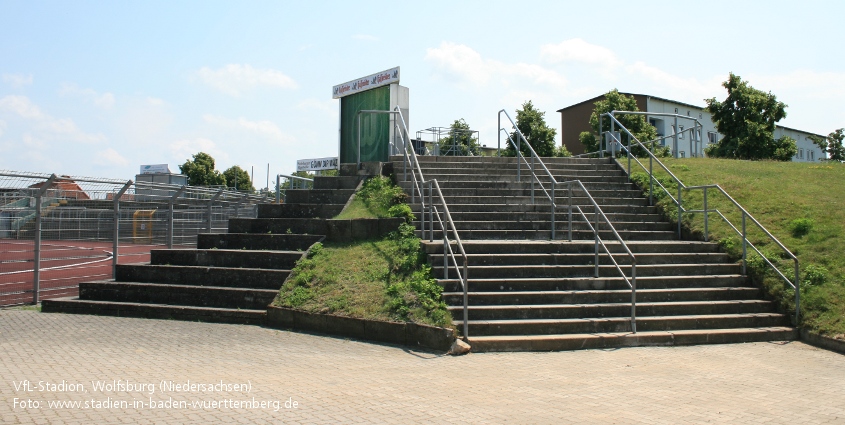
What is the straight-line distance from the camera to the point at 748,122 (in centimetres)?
2920

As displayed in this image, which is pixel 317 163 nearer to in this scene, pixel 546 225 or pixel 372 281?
pixel 546 225

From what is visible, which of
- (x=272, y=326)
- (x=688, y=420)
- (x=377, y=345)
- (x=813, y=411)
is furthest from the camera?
(x=272, y=326)

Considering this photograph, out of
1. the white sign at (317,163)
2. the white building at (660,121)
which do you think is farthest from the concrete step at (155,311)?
the white building at (660,121)

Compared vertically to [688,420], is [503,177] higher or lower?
higher

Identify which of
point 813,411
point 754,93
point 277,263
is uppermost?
point 754,93

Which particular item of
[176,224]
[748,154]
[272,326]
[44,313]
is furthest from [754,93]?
[44,313]

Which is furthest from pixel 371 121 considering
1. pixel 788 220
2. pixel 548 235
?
pixel 788 220

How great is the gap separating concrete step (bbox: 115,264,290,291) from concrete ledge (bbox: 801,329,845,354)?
25.3 feet

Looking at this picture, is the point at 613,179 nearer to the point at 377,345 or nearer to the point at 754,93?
the point at 377,345

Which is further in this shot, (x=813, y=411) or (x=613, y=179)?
(x=613, y=179)

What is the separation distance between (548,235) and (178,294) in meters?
6.61

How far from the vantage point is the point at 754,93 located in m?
29.9

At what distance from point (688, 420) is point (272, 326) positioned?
Result: 19.9 ft

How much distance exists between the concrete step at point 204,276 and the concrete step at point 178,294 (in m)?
0.25
